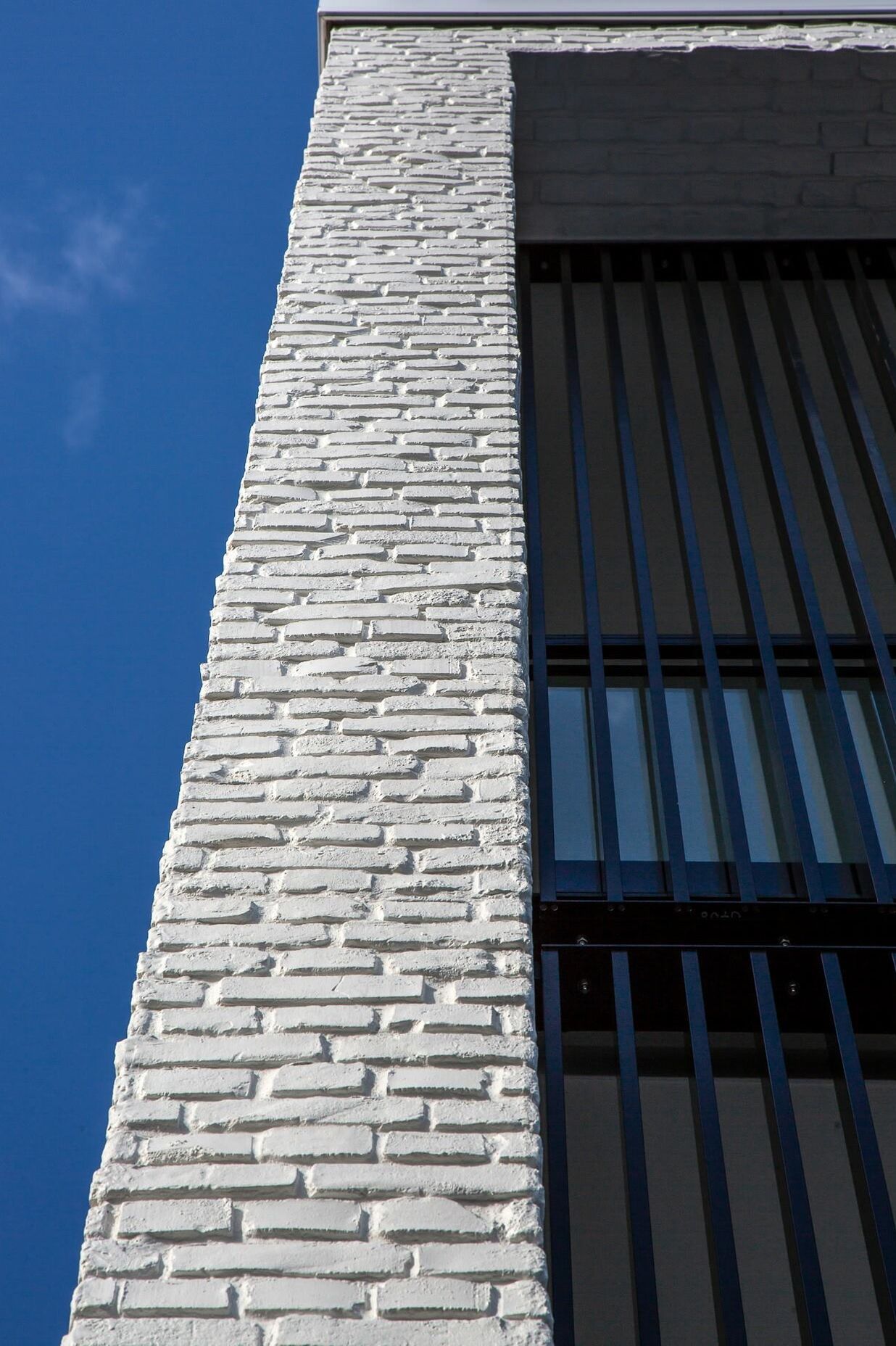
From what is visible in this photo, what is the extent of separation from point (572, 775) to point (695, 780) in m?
0.41

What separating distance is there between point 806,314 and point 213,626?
4.31 m

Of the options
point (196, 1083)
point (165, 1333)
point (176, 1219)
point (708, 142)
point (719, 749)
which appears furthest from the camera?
point (708, 142)

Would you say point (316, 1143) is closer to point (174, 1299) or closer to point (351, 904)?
point (174, 1299)

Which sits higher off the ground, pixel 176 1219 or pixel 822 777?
pixel 822 777

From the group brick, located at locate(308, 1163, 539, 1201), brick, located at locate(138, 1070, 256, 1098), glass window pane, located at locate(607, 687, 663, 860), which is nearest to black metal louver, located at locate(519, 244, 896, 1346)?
glass window pane, located at locate(607, 687, 663, 860)

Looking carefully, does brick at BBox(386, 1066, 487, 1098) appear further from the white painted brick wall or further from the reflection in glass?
the reflection in glass

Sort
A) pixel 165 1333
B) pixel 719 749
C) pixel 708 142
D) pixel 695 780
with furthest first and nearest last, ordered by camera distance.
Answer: pixel 708 142 → pixel 695 780 → pixel 719 749 → pixel 165 1333

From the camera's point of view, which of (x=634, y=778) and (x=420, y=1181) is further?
(x=634, y=778)

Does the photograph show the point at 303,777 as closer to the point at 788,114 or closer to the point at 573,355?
the point at 573,355

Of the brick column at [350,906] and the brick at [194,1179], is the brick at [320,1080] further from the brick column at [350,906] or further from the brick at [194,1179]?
the brick at [194,1179]

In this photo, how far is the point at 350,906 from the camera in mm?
2369

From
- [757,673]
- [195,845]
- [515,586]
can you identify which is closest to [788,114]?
[757,673]

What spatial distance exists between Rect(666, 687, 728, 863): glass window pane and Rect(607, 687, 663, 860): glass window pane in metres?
0.09

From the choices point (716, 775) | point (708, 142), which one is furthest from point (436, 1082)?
point (708, 142)
